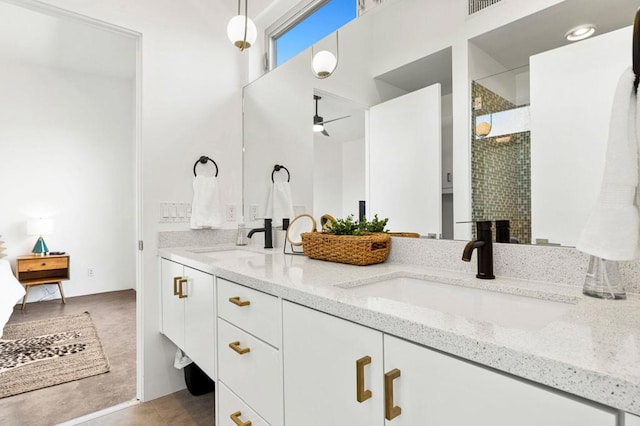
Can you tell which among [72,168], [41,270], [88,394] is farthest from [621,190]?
[72,168]

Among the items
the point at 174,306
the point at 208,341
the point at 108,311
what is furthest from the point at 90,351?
the point at 208,341

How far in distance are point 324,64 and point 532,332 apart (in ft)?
5.42

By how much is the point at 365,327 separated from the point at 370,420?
0.63ft

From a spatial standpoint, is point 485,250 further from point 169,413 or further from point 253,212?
point 169,413

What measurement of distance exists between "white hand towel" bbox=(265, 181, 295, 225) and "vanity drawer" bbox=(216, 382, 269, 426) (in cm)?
106

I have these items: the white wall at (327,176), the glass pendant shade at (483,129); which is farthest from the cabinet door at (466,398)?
the white wall at (327,176)

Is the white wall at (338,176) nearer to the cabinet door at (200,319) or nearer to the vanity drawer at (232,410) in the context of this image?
the cabinet door at (200,319)

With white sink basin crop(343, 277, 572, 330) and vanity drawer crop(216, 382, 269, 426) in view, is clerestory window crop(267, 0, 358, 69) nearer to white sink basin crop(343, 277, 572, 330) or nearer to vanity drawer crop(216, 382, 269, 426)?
white sink basin crop(343, 277, 572, 330)

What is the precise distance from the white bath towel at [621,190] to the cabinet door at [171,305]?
5.30 feet

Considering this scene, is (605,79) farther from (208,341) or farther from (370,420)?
(208,341)

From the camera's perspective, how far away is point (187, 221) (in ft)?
6.87

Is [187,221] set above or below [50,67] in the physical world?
below

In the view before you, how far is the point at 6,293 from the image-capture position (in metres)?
2.85

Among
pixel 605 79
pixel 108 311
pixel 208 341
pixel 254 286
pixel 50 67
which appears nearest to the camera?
pixel 605 79
